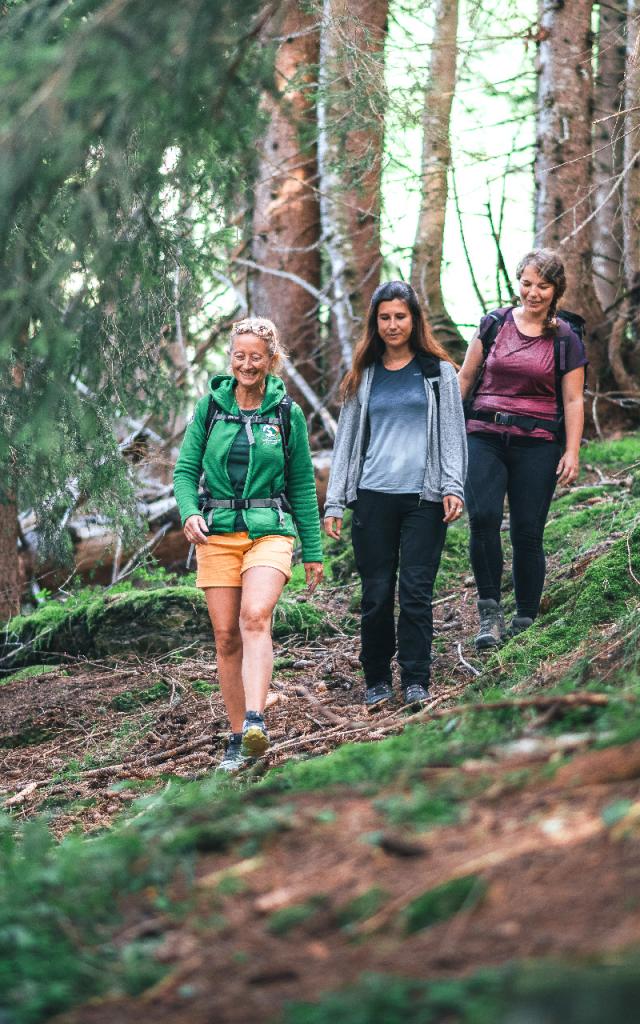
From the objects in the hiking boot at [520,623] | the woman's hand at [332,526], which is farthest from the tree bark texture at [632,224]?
the woman's hand at [332,526]

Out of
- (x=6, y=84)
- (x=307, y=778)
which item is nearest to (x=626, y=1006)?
(x=307, y=778)

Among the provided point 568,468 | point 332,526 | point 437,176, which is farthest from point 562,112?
point 332,526

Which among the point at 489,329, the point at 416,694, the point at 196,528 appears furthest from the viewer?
the point at 489,329

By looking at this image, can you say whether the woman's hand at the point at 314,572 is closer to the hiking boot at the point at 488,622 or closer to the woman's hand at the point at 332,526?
the woman's hand at the point at 332,526

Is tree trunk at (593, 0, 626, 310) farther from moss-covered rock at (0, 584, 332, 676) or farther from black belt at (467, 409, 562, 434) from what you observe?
black belt at (467, 409, 562, 434)

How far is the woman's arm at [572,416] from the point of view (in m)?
6.86

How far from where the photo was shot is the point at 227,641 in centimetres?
600

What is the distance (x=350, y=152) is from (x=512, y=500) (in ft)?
19.1

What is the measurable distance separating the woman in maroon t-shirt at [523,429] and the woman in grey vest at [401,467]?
1.65 ft

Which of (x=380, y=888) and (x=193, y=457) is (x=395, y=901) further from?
(x=193, y=457)

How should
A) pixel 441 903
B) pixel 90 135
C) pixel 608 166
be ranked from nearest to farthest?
1. pixel 441 903
2. pixel 90 135
3. pixel 608 166

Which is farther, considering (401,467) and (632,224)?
(632,224)

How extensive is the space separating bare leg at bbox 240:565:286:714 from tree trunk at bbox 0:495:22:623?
538 cm

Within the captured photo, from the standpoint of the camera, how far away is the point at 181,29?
14.4 ft
